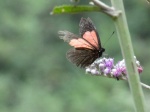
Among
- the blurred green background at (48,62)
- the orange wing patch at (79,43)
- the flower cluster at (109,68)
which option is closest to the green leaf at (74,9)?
the orange wing patch at (79,43)

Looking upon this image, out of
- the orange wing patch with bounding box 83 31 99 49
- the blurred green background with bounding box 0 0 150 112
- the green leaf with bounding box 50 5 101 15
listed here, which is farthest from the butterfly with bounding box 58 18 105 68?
the blurred green background with bounding box 0 0 150 112

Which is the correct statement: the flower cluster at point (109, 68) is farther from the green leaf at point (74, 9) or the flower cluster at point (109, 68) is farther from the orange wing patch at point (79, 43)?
the green leaf at point (74, 9)

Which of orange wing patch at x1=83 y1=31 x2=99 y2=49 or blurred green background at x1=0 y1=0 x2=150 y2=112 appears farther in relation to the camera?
blurred green background at x1=0 y1=0 x2=150 y2=112

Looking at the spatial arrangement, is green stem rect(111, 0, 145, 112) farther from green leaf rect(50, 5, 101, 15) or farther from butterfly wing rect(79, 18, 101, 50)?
butterfly wing rect(79, 18, 101, 50)

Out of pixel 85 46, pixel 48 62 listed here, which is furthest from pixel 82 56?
pixel 48 62

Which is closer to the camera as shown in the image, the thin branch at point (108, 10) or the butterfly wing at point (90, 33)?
the thin branch at point (108, 10)

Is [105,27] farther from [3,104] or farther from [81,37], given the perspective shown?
[81,37]
